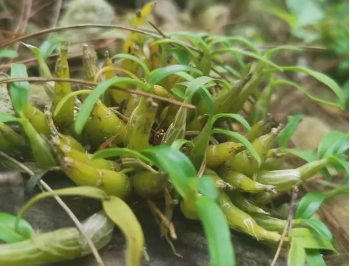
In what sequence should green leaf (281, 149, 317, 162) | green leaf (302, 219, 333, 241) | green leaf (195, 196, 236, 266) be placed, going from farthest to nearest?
green leaf (281, 149, 317, 162) → green leaf (302, 219, 333, 241) → green leaf (195, 196, 236, 266)

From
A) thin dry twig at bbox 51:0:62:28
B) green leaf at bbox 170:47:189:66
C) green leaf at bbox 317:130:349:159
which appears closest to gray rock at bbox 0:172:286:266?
green leaf at bbox 317:130:349:159

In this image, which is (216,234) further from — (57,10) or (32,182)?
(57,10)

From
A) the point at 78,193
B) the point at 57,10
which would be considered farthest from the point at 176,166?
Answer: the point at 57,10

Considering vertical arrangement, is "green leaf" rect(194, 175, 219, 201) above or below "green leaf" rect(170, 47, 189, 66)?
below

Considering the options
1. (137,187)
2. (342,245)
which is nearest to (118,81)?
(137,187)

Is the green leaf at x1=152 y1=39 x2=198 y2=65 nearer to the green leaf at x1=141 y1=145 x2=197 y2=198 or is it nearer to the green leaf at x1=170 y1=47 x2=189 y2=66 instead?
the green leaf at x1=170 y1=47 x2=189 y2=66

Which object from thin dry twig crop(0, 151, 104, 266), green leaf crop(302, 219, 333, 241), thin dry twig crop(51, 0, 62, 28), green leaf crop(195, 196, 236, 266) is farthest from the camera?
thin dry twig crop(51, 0, 62, 28)

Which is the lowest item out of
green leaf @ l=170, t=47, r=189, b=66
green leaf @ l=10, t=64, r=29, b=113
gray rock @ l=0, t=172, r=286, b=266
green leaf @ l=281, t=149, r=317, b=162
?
gray rock @ l=0, t=172, r=286, b=266
